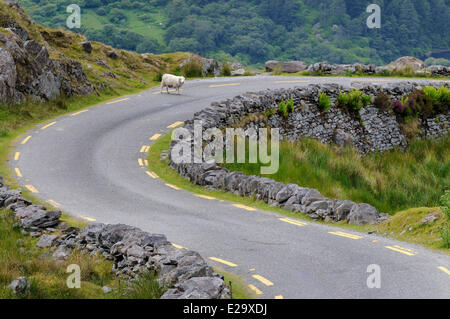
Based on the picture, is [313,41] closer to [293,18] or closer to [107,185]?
[293,18]

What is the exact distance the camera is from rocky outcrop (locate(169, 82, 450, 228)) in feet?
45.5

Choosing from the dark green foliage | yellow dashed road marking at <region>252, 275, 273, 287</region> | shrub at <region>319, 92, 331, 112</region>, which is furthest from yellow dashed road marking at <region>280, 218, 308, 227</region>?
the dark green foliage

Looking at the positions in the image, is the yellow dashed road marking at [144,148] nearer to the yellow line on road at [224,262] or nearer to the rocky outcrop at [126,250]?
the rocky outcrop at [126,250]

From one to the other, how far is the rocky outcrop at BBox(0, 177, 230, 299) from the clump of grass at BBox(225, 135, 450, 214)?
6.91m

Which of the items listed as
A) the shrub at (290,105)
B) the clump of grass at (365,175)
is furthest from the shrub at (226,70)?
the clump of grass at (365,175)

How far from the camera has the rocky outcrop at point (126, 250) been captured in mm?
8398

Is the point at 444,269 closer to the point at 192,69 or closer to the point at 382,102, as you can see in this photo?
the point at 382,102

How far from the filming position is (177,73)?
38.1 m

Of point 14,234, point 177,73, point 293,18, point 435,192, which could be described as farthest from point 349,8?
point 14,234

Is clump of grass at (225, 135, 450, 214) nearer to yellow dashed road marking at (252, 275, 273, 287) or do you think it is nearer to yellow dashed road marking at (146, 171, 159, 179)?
yellow dashed road marking at (146, 171, 159, 179)

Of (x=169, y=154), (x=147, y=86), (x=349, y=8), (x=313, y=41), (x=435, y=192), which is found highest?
(x=349, y=8)

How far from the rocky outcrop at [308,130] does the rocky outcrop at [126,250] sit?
15.9 ft
